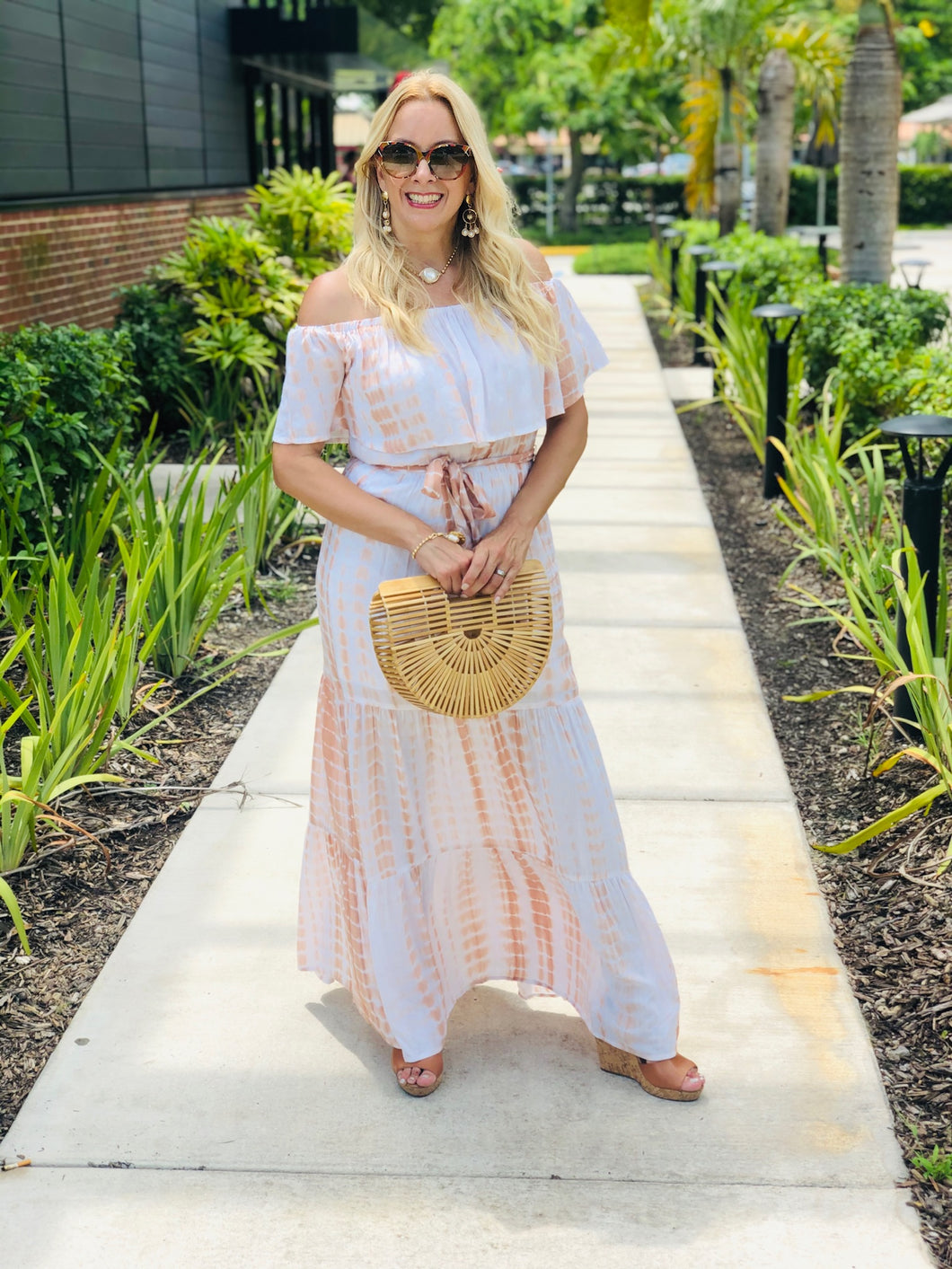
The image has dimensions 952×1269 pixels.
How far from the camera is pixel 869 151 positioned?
357 inches

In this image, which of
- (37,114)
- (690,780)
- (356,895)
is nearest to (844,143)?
(37,114)

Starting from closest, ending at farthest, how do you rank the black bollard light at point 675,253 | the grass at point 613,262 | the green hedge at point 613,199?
the black bollard light at point 675,253, the grass at point 613,262, the green hedge at point 613,199

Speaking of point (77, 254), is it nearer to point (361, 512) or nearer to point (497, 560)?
point (361, 512)

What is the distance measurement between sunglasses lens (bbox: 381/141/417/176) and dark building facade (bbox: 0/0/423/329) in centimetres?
677

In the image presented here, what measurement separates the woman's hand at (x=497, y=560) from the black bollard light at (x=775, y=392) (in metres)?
4.92

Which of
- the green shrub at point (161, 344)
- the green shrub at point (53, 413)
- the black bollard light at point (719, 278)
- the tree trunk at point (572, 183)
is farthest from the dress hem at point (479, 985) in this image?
the tree trunk at point (572, 183)

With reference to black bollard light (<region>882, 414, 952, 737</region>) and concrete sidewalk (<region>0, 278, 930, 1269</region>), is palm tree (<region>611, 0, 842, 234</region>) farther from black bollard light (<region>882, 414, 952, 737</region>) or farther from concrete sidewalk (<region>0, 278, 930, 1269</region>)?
concrete sidewalk (<region>0, 278, 930, 1269</region>)

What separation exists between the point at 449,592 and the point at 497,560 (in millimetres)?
103

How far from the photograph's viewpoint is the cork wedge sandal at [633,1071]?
2.59 meters

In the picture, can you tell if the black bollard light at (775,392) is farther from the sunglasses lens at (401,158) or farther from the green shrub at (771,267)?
the sunglasses lens at (401,158)

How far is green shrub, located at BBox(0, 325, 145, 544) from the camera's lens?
5141mm

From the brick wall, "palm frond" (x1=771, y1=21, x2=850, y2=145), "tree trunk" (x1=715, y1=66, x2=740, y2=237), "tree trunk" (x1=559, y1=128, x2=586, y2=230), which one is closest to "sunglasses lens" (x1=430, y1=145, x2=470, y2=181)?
the brick wall

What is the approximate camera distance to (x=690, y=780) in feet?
13.4

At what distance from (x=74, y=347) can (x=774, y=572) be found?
11.3 ft
